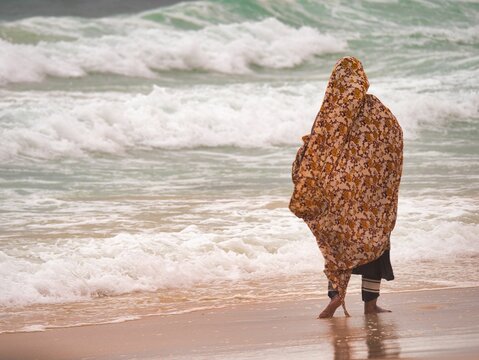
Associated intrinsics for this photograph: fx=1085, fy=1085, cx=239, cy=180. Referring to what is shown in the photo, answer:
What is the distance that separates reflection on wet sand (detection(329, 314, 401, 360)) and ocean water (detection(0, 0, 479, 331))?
891 mm

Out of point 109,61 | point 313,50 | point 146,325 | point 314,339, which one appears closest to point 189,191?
point 146,325

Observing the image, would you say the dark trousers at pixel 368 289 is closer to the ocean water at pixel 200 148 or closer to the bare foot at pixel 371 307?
the bare foot at pixel 371 307

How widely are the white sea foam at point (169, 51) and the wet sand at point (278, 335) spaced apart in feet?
43.0

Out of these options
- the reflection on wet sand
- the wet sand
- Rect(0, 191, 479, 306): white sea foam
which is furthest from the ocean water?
the reflection on wet sand

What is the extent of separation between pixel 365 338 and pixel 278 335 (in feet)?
1.44

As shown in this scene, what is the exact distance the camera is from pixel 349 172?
5.25m

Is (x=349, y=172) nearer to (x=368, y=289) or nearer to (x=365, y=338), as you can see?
(x=368, y=289)

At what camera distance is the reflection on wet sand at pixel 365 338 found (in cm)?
471

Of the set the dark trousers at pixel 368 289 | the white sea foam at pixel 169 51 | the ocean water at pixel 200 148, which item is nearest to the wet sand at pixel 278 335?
the dark trousers at pixel 368 289

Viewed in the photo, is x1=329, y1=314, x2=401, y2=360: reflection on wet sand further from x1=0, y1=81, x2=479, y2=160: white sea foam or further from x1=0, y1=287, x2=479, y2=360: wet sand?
x1=0, y1=81, x2=479, y2=160: white sea foam

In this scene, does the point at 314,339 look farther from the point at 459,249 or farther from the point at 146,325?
the point at 459,249

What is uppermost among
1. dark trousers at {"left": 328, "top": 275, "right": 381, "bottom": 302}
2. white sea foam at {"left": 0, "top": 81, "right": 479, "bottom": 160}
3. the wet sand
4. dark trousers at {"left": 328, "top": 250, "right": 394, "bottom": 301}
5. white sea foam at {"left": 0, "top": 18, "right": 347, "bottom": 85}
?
white sea foam at {"left": 0, "top": 18, "right": 347, "bottom": 85}

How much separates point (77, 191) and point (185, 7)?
15954 mm

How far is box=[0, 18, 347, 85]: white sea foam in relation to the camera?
1981 centimetres
